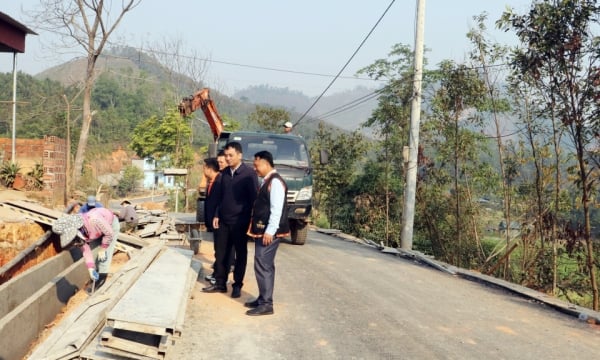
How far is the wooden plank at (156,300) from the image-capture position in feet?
14.9

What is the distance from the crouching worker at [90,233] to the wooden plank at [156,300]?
922 millimetres

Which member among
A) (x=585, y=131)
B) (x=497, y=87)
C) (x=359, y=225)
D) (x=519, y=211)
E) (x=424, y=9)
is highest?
(x=424, y=9)

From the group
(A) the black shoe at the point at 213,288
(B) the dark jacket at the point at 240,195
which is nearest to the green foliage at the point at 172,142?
(A) the black shoe at the point at 213,288

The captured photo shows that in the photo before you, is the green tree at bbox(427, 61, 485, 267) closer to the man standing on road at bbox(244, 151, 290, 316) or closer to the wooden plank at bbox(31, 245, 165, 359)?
the man standing on road at bbox(244, 151, 290, 316)

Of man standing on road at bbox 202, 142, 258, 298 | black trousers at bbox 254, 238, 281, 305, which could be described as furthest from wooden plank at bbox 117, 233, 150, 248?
black trousers at bbox 254, 238, 281, 305

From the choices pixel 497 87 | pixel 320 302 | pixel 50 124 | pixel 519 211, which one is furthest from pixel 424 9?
pixel 50 124

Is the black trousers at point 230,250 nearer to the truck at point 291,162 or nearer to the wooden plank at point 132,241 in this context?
the wooden plank at point 132,241

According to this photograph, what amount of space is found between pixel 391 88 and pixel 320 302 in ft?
52.0

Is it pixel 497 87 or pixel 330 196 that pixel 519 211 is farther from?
pixel 330 196

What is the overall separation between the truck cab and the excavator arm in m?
2.95

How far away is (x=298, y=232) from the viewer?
1281 cm

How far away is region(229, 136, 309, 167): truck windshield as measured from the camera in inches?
472

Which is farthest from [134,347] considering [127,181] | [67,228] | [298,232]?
[127,181]

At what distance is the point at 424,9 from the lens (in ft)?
48.0
